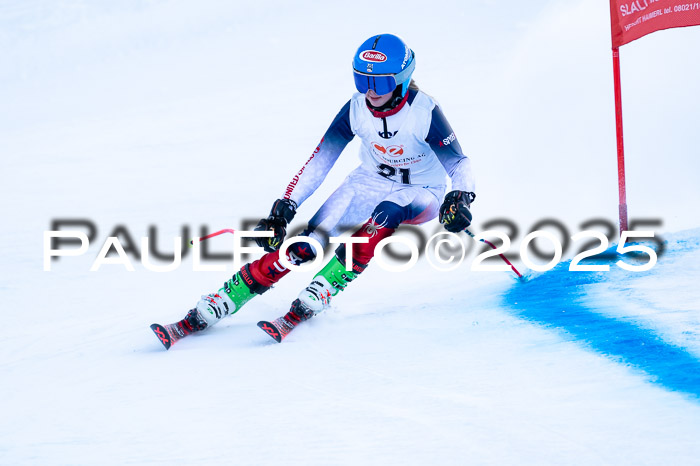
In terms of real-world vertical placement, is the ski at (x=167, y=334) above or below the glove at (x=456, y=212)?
below

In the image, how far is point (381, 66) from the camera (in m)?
3.70

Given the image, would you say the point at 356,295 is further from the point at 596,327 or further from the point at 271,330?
the point at 596,327

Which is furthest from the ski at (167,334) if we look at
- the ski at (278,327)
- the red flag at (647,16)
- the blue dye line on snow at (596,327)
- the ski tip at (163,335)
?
the red flag at (647,16)

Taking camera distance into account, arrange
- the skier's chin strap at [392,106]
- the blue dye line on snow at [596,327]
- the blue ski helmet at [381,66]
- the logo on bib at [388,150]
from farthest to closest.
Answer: the logo on bib at [388,150] < the skier's chin strap at [392,106] < the blue ski helmet at [381,66] < the blue dye line on snow at [596,327]

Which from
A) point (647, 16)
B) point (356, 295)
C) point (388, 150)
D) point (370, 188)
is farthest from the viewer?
point (356, 295)

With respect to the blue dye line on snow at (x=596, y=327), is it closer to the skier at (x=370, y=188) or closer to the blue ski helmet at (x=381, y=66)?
the skier at (x=370, y=188)

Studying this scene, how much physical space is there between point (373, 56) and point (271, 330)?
4.48 ft

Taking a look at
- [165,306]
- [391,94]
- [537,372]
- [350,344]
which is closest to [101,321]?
[165,306]

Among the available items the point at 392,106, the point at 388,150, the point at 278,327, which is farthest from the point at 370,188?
the point at 278,327

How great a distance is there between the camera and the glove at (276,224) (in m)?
3.90

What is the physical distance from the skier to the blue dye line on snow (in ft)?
2.16

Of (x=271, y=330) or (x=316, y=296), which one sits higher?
(x=316, y=296)

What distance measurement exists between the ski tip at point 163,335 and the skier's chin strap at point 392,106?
146 cm

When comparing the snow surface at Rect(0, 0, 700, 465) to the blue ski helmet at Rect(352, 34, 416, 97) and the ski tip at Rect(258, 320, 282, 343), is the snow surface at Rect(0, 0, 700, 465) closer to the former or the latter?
the ski tip at Rect(258, 320, 282, 343)
